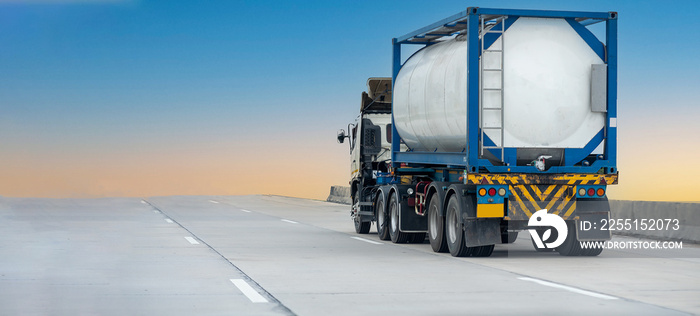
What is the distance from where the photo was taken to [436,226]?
1867 centimetres

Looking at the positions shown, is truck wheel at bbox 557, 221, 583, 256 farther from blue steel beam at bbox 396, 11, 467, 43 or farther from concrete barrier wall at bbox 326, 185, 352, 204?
concrete barrier wall at bbox 326, 185, 352, 204

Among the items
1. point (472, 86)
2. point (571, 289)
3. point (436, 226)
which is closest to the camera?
point (571, 289)

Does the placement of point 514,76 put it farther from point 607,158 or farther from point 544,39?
point 607,158

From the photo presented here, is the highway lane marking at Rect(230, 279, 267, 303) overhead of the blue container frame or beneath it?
beneath

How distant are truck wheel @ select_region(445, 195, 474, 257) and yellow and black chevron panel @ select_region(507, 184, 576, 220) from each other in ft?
2.81

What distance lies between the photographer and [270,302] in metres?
10.8

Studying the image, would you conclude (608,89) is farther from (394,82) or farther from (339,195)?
(339,195)

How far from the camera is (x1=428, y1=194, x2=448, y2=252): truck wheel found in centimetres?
1820

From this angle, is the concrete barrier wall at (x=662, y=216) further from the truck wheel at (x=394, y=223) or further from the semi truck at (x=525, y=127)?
the truck wheel at (x=394, y=223)

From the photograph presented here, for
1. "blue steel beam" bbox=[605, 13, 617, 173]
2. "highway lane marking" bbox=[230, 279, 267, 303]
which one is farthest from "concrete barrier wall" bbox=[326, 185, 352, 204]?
"highway lane marking" bbox=[230, 279, 267, 303]

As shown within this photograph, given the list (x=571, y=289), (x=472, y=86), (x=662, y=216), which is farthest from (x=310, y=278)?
(x=662, y=216)

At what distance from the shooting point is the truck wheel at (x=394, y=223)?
2112 centimetres

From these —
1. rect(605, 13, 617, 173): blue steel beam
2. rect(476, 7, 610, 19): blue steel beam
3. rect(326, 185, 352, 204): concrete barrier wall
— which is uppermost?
rect(476, 7, 610, 19): blue steel beam

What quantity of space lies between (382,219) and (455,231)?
212 inches
